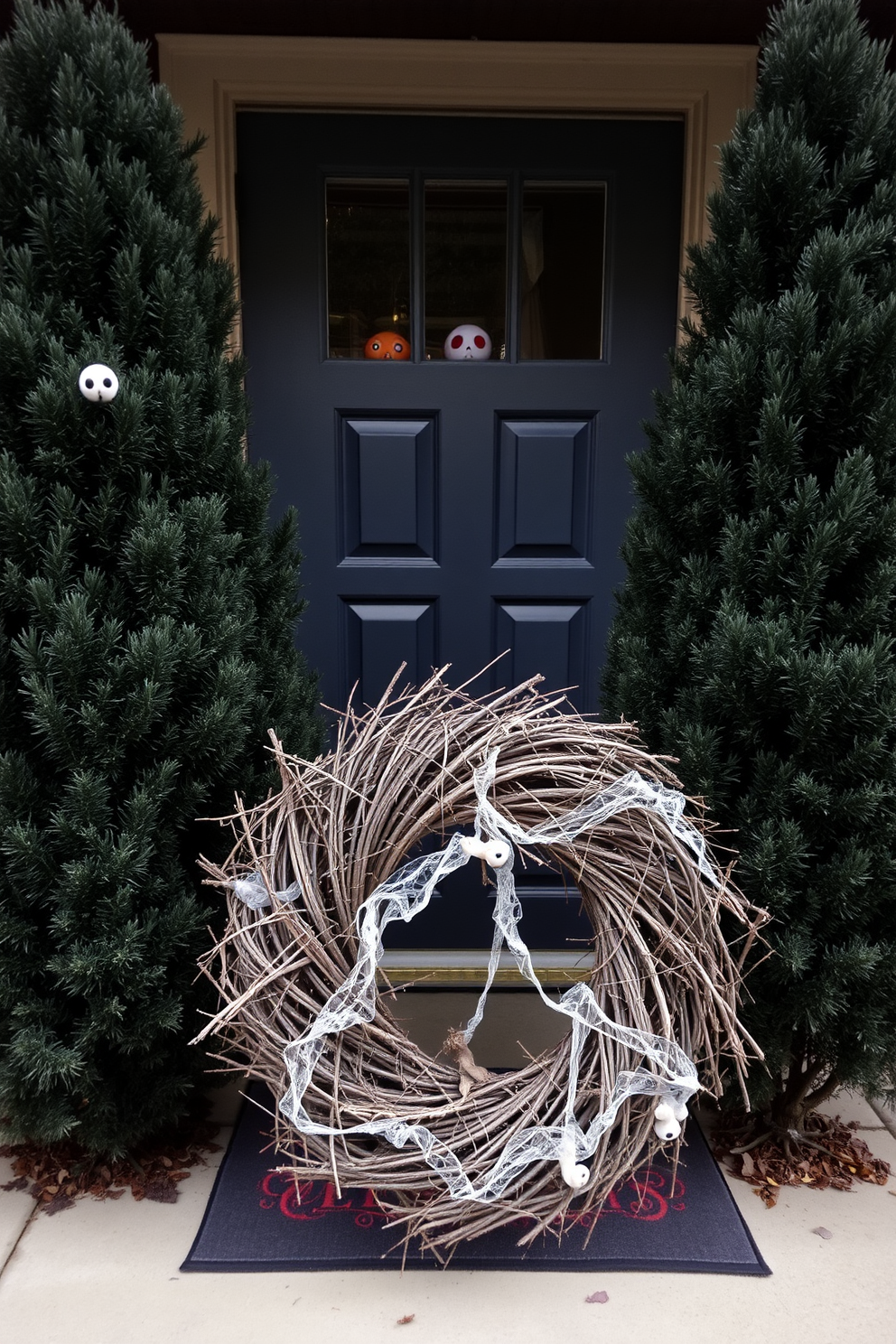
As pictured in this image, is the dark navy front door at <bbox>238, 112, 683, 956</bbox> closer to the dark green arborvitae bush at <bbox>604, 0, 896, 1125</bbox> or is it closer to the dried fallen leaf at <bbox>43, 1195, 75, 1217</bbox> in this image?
the dark green arborvitae bush at <bbox>604, 0, 896, 1125</bbox>

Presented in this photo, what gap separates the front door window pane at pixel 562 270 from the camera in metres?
2.96

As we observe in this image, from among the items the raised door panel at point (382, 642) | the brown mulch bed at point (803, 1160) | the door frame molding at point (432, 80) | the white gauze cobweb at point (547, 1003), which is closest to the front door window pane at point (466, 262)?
the door frame molding at point (432, 80)

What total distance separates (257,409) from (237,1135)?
2103 millimetres

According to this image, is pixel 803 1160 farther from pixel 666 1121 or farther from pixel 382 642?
pixel 382 642

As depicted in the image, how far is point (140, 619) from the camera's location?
77.5 inches

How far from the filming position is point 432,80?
2783 millimetres

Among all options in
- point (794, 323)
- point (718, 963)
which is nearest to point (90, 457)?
point (794, 323)

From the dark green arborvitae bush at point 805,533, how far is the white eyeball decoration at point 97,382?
1.20 metres

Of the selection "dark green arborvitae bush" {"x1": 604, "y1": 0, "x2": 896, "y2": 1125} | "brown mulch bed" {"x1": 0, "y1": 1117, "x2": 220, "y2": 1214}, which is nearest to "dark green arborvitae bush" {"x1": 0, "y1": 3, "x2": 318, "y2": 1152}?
"brown mulch bed" {"x1": 0, "y1": 1117, "x2": 220, "y2": 1214}

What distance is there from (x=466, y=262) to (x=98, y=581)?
1728mm

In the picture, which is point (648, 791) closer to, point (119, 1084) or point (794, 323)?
point (794, 323)

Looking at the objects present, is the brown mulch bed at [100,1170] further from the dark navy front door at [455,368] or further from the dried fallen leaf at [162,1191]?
the dark navy front door at [455,368]

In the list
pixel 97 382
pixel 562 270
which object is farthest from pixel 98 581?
pixel 562 270

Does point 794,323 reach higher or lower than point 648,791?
higher
